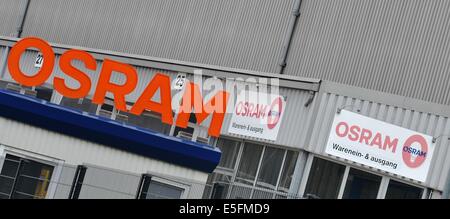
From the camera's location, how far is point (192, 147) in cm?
1955

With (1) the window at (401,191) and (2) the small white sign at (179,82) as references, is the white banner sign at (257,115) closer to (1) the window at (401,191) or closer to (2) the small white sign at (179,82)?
(2) the small white sign at (179,82)

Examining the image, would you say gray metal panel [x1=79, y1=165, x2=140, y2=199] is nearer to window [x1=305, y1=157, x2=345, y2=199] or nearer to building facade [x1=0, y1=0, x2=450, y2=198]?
building facade [x1=0, y1=0, x2=450, y2=198]

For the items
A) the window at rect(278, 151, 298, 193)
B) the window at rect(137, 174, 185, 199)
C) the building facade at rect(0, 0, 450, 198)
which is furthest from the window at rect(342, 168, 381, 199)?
the window at rect(137, 174, 185, 199)

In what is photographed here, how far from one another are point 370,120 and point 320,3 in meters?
6.05

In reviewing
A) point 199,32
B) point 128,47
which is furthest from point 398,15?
point 128,47

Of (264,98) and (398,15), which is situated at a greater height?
(398,15)

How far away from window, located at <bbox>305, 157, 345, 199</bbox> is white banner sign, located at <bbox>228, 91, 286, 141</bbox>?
2.00m

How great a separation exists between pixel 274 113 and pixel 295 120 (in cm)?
98

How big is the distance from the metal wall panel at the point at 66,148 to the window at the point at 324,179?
7.12 metres

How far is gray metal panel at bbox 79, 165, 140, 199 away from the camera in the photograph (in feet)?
57.5

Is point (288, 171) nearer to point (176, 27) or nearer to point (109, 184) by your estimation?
point (109, 184)

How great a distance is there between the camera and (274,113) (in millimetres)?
26703

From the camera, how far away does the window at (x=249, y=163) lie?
27.3 meters

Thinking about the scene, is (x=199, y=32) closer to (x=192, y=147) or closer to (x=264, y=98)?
(x=264, y=98)
